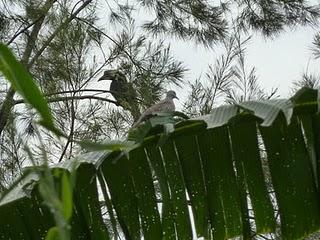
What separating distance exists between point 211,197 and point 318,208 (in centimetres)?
14

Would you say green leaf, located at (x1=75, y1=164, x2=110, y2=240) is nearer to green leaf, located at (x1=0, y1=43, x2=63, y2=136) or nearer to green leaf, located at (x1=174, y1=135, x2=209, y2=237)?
green leaf, located at (x1=174, y1=135, x2=209, y2=237)

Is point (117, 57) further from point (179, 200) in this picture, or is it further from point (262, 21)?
point (179, 200)

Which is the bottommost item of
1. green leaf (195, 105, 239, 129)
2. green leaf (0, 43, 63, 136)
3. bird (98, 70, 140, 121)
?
green leaf (0, 43, 63, 136)

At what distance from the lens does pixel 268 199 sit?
954 mm

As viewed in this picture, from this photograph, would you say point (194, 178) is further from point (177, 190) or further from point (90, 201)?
point (90, 201)

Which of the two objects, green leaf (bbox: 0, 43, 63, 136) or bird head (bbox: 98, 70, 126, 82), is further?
bird head (bbox: 98, 70, 126, 82)

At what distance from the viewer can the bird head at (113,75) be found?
330cm

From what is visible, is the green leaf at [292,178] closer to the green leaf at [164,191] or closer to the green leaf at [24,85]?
the green leaf at [164,191]

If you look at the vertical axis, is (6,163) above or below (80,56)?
below

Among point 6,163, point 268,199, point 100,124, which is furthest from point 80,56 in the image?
point 268,199

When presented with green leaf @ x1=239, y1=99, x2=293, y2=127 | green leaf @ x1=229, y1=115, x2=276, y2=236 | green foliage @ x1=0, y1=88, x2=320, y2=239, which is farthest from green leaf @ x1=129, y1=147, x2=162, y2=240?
green leaf @ x1=239, y1=99, x2=293, y2=127

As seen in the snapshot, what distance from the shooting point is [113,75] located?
130 inches

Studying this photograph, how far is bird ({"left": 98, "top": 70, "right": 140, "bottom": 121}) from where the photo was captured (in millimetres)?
3240

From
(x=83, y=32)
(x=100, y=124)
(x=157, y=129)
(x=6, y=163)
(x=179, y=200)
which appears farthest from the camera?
(x=83, y=32)
